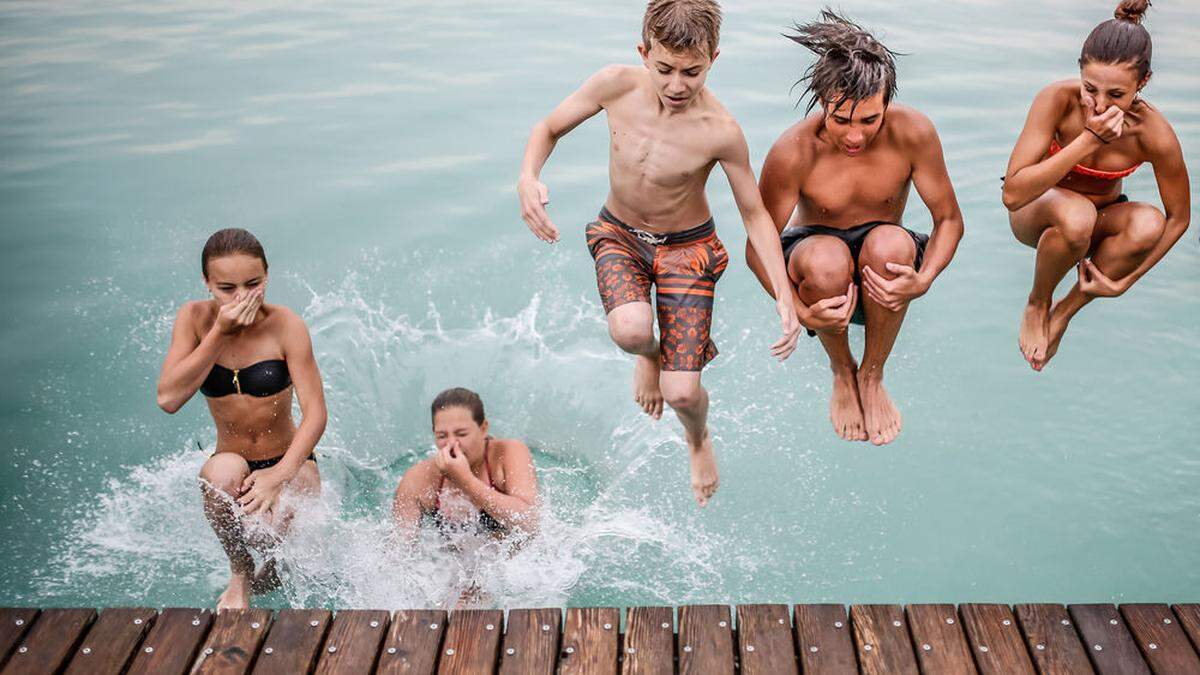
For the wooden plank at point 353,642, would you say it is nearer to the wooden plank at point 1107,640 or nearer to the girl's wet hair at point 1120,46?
the wooden plank at point 1107,640

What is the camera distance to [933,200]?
166 inches

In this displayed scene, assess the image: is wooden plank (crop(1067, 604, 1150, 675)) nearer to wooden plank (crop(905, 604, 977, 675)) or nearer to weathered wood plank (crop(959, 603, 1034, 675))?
weathered wood plank (crop(959, 603, 1034, 675))

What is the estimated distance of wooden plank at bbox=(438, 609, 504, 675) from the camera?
3.96m

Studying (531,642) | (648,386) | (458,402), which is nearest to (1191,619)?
(648,386)

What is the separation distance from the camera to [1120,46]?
377cm

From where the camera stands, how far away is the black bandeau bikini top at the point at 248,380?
15.0ft

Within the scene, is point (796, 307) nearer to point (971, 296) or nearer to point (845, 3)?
point (971, 296)

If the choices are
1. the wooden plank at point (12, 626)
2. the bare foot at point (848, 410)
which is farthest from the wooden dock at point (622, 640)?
the bare foot at point (848, 410)

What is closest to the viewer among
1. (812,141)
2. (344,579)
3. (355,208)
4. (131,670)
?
(131,670)

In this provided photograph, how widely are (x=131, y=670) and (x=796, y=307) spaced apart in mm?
2439

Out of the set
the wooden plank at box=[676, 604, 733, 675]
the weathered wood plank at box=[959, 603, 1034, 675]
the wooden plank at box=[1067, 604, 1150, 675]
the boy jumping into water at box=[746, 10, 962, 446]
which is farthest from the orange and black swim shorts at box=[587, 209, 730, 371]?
the wooden plank at box=[1067, 604, 1150, 675]

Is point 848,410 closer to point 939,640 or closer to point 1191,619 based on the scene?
point 939,640

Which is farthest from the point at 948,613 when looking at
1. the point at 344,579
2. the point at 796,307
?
the point at 344,579

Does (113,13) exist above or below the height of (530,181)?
below
